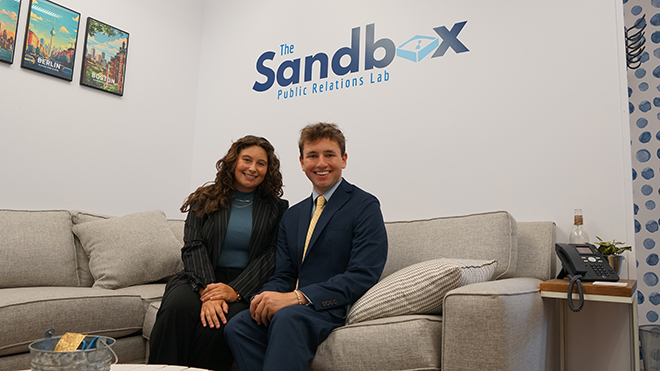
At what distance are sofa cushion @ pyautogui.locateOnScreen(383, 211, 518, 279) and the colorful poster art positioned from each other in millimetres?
2511

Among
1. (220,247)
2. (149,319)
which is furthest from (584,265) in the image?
(149,319)

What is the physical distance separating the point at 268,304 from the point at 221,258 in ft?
1.94

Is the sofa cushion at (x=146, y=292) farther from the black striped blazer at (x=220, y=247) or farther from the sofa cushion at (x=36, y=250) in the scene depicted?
the sofa cushion at (x=36, y=250)

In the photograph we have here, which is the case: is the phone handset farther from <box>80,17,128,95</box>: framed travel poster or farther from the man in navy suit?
<box>80,17,128,95</box>: framed travel poster

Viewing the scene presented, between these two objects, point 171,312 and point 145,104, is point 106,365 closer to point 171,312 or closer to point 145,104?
point 171,312

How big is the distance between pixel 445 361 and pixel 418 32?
213 cm

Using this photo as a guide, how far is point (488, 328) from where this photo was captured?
4.50 ft

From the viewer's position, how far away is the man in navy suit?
1.59m

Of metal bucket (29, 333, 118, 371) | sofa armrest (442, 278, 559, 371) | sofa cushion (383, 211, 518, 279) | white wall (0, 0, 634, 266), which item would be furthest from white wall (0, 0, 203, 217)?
sofa armrest (442, 278, 559, 371)

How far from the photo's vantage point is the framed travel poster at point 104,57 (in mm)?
3223

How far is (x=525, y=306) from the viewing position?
155cm

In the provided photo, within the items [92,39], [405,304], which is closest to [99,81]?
[92,39]

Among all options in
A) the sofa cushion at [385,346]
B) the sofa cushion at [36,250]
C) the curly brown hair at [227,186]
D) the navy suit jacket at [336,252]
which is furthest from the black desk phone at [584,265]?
the sofa cushion at [36,250]

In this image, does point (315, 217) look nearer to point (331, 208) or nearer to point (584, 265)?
point (331, 208)
